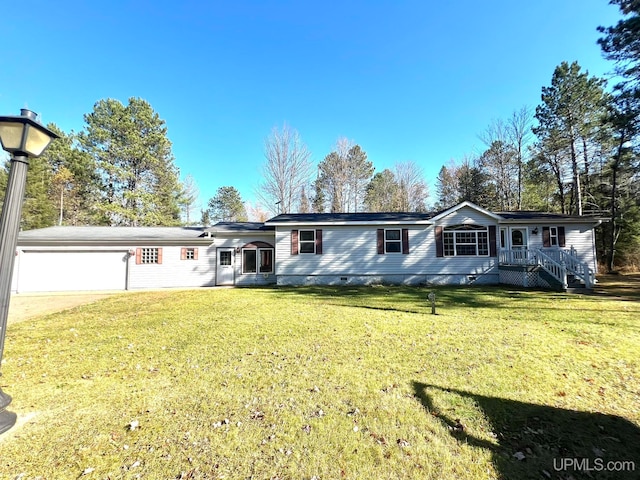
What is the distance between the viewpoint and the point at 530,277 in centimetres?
1290

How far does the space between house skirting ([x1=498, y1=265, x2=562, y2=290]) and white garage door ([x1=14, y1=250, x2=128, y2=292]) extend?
66.6 ft

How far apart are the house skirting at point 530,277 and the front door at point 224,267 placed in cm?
1479

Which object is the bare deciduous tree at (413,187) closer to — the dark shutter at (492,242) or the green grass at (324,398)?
the dark shutter at (492,242)

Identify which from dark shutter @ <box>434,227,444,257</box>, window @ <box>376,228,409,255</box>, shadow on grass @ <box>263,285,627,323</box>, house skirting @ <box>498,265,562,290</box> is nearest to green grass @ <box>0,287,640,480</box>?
shadow on grass @ <box>263,285,627,323</box>

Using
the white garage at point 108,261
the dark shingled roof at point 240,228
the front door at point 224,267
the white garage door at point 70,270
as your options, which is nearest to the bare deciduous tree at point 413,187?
the dark shingled roof at point 240,228

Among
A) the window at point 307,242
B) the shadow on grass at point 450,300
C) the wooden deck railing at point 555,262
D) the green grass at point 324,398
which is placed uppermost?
the window at point 307,242

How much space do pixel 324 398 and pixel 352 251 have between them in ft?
39.3

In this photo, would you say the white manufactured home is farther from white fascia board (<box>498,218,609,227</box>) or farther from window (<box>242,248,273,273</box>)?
window (<box>242,248,273,273</box>)

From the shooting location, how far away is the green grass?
2408mm

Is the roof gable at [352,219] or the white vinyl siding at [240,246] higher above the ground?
the roof gable at [352,219]

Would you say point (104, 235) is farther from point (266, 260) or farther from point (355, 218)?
point (355, 218)

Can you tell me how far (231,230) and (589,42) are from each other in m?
20.1

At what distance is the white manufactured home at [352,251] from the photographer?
14.7 m

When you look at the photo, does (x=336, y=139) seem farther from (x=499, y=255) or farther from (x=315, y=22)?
(x=499, y=255)
